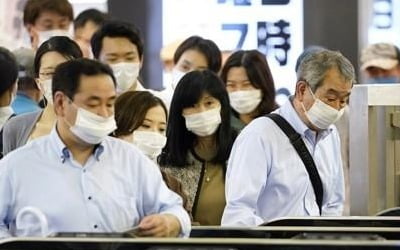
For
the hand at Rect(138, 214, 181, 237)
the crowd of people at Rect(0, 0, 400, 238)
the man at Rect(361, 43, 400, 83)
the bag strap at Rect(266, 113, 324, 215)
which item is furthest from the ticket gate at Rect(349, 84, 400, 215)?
the man at Rect(361, 43, 400, 83)

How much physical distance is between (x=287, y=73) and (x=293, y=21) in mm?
386

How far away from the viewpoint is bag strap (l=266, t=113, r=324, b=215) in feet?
14.1

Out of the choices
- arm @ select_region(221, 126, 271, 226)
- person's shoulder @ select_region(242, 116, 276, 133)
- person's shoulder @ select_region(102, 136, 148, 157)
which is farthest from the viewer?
person's shoulder @ select_region(242, 116, 276, 133)

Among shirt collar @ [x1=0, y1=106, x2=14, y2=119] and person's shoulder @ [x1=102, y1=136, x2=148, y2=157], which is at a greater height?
shirt collar @ [x1=0, y1=106, x2=14, y2=119]

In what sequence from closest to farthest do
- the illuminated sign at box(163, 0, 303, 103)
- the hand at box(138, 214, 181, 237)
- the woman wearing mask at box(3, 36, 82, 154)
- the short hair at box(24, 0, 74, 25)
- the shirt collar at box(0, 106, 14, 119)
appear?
the hand at box(138, 214, 181, 237)
the woman wearing mask at box(3, 36, 82, 154)
the shirt collar at box(0, 106, 14, 119)
the short hair at box(24, 0, 74, 25)
the illuminated sign at box(163, 0, 303, 103)

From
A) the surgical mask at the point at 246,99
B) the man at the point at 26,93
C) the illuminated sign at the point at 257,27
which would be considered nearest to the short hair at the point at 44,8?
the man at the point at 26,93

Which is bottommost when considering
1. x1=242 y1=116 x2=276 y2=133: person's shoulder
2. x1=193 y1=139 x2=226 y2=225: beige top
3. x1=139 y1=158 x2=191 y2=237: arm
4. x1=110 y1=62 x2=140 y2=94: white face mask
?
x1=193 y1=139 x2=226 y2=225: beige top

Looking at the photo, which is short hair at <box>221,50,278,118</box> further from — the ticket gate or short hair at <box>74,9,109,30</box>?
short hair at <box>74,9,109,30</box>

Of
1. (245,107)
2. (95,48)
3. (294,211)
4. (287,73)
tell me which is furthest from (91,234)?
(287,73)

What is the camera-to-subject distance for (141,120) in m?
4.43

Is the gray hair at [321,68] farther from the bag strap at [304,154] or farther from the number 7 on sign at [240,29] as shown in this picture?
the number 7 on sign at [240,29]

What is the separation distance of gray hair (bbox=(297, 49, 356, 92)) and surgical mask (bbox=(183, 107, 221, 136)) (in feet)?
2.14

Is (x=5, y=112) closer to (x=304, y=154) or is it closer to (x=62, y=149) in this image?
(x=304, y=154)

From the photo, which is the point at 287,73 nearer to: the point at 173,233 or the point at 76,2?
the point at 76,2
